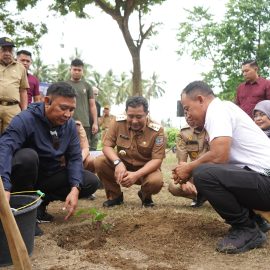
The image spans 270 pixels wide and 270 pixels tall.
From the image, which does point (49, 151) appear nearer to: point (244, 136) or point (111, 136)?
point (111, 136)

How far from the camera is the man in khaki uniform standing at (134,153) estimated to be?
13.6 feet

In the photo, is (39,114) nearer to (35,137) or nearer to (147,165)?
(35,137)

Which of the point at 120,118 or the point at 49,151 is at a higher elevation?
the point at 120,118

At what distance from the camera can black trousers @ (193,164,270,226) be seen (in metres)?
2.88

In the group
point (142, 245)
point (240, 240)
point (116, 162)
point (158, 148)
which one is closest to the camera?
point (240, 240)

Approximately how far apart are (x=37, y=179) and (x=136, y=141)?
4.05 ft

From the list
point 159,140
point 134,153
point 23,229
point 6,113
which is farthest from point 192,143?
point 23,229

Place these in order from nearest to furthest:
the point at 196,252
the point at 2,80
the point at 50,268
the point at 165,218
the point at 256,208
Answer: the point at 50,268 → the point at 196,252 → the point at 256,208 → the point at 165,218 → the point at 2,80

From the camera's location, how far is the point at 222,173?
2896mm

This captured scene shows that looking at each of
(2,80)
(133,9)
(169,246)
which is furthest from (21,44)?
(169,246)

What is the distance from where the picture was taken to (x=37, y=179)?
11.8 ft

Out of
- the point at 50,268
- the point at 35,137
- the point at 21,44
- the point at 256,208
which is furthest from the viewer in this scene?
the point at 21,44

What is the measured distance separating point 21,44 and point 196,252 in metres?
11.3

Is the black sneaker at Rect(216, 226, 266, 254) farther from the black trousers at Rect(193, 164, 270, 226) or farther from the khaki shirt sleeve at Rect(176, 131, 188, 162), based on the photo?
the khaki shirt sleeve at Rect(176, 131, 188, 162)
